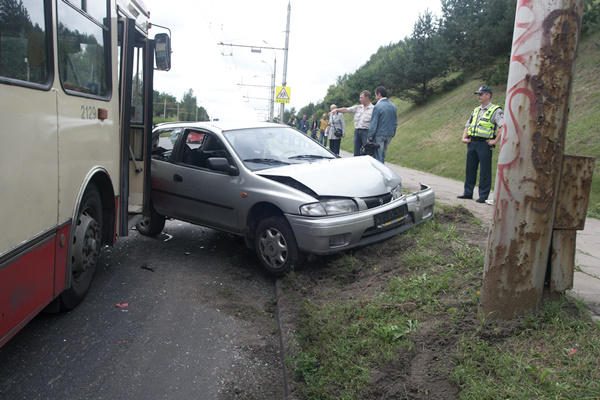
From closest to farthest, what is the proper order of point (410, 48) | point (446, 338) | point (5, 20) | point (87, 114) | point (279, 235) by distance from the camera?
point (5, 20) < point (446, 338) < point (87, 114) < point (279, 235) < point (410, 48)

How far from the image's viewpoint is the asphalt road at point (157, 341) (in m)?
3.51

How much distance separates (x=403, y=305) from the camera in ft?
13.4

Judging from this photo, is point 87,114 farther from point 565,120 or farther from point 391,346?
point 565,120

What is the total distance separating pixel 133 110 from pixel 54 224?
3.26 metres

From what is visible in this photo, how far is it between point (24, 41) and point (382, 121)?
7247 mm

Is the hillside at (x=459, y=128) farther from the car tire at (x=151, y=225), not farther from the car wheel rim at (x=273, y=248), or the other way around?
the car tire at (x=151, y=225)

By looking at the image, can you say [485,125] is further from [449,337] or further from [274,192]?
[449,337]

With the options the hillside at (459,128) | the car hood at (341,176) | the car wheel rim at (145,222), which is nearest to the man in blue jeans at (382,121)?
the car hood at (341,176)

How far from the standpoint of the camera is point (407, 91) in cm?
3800

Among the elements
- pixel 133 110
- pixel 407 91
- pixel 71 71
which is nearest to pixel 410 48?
pixel 407 91

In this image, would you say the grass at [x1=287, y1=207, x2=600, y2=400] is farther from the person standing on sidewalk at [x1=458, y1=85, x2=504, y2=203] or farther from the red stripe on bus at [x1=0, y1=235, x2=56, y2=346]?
the person standing on sidewalk at [x1=458, y1=85, x2=504, y2=203]

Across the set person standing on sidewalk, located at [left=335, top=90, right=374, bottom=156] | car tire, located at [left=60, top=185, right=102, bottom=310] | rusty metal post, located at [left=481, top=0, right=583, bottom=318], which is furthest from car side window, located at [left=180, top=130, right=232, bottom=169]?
person standing on sidewalk, located at [left=335, top=90, right=374, bottom=156]

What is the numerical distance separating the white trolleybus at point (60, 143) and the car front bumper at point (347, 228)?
1.89m

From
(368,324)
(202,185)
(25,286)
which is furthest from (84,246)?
(368,324)
